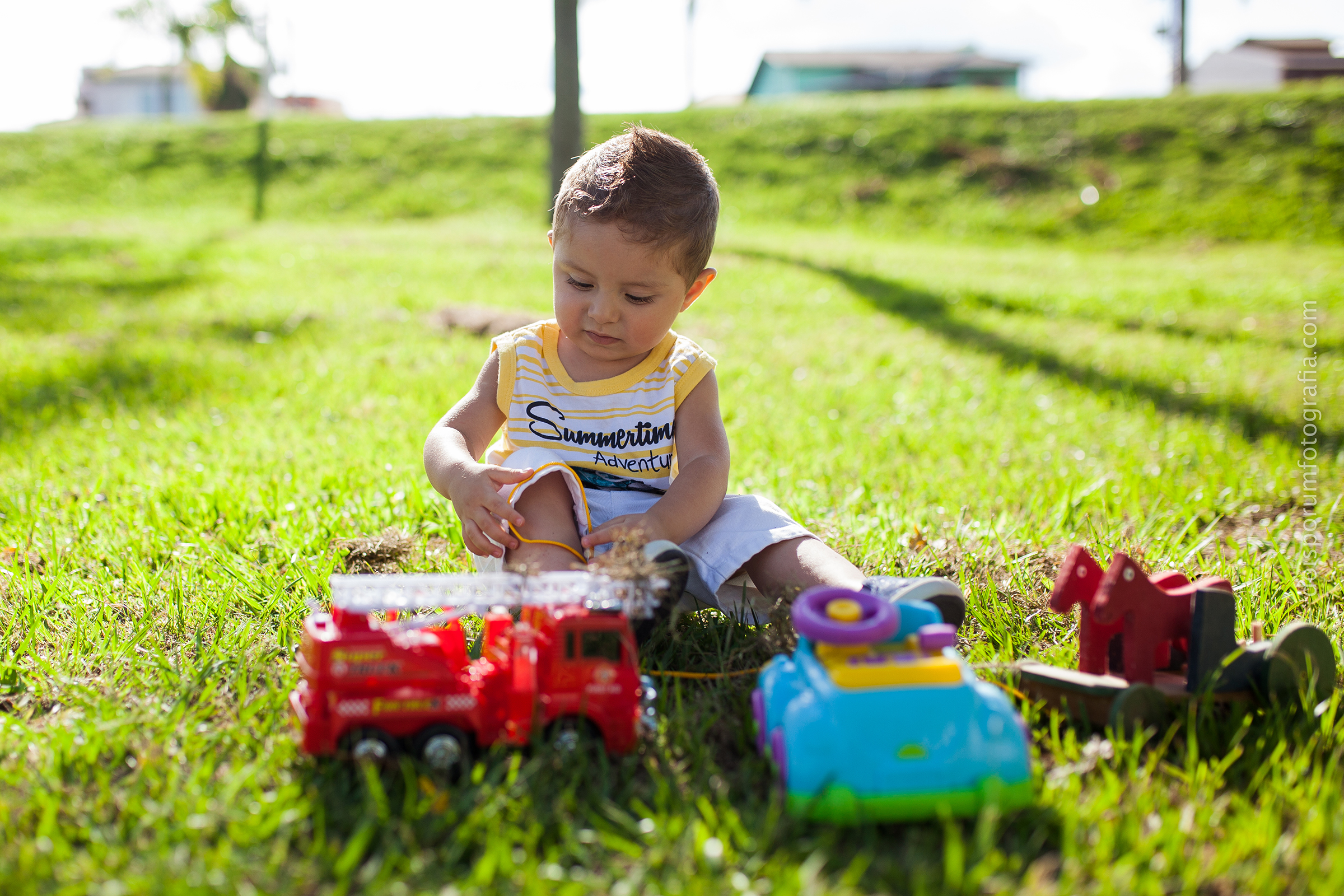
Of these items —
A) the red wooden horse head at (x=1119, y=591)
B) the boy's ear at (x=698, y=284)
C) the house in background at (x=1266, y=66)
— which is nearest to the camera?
the red wooden horse head at (x=1119, y=591)

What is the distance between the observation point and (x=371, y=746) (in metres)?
1.74

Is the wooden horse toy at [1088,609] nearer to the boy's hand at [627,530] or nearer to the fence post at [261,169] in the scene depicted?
the boy's hand at [627,530]

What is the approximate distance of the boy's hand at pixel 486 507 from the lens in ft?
7.68

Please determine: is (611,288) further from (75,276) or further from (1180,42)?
(1180,42)

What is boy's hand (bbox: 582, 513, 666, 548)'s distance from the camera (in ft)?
7.58

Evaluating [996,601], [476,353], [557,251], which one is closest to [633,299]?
[557,251]

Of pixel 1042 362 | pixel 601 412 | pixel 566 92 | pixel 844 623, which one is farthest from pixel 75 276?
pixel 844 623

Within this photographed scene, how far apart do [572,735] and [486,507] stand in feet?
2.31

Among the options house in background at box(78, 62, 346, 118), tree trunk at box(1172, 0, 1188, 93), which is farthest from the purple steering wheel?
house in background at box(78, 62, 346, 118)

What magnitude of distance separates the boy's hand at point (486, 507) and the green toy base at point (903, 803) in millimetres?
1013

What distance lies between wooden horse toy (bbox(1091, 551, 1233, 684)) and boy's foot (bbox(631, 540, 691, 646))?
90 centimetres

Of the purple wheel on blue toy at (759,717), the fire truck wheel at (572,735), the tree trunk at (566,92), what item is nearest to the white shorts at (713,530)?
the purple wheel on blue toy at (759,717)

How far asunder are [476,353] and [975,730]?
4.95 m

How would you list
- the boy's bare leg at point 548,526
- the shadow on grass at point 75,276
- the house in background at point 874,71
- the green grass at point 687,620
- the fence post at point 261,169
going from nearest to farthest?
1. the green grass at point 687,620
2. the boy's bare leg at point 548,526
3. the shadow on grass at point 75,276
4. the fence post at point 261,169
5. the house in background at point 874,71
